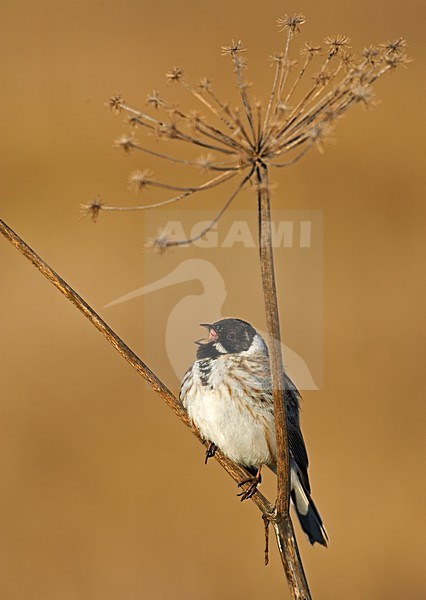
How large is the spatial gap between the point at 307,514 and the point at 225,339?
2.29 ft

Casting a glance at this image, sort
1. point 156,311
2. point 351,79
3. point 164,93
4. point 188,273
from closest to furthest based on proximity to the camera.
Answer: point 351,79, point 188,273, point 156,311, point 164,93

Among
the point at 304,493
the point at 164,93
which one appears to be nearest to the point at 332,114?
the point at 304,493

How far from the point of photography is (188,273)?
17.5ft

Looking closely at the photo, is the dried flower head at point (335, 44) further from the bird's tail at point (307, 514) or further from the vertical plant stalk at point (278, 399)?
the bird's tail at point (307, 514)

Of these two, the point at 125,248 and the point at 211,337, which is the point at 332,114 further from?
the point at 125,248

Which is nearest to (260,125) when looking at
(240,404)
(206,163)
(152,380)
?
(206,163)

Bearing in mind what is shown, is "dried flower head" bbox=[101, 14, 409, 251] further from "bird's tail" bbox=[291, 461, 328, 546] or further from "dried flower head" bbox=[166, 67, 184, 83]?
"bird's tail" bbox=[291, 461, 328, 546]

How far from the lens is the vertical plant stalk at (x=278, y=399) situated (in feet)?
5.29

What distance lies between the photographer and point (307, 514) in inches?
132

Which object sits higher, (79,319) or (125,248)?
(125,248)

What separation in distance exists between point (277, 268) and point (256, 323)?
1688mm

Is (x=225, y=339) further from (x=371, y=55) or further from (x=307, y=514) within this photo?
(x=371, y=55)

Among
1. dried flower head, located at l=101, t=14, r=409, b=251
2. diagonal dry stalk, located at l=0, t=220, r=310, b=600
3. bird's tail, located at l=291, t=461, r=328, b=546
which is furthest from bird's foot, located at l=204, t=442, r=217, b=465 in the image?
dried flower head, located at l=101, t=14, r=409, b=251

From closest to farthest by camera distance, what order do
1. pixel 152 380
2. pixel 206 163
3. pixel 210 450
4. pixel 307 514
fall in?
pixel 206 163, pixel 152 380, pixel 210 450, pixel 307 514
